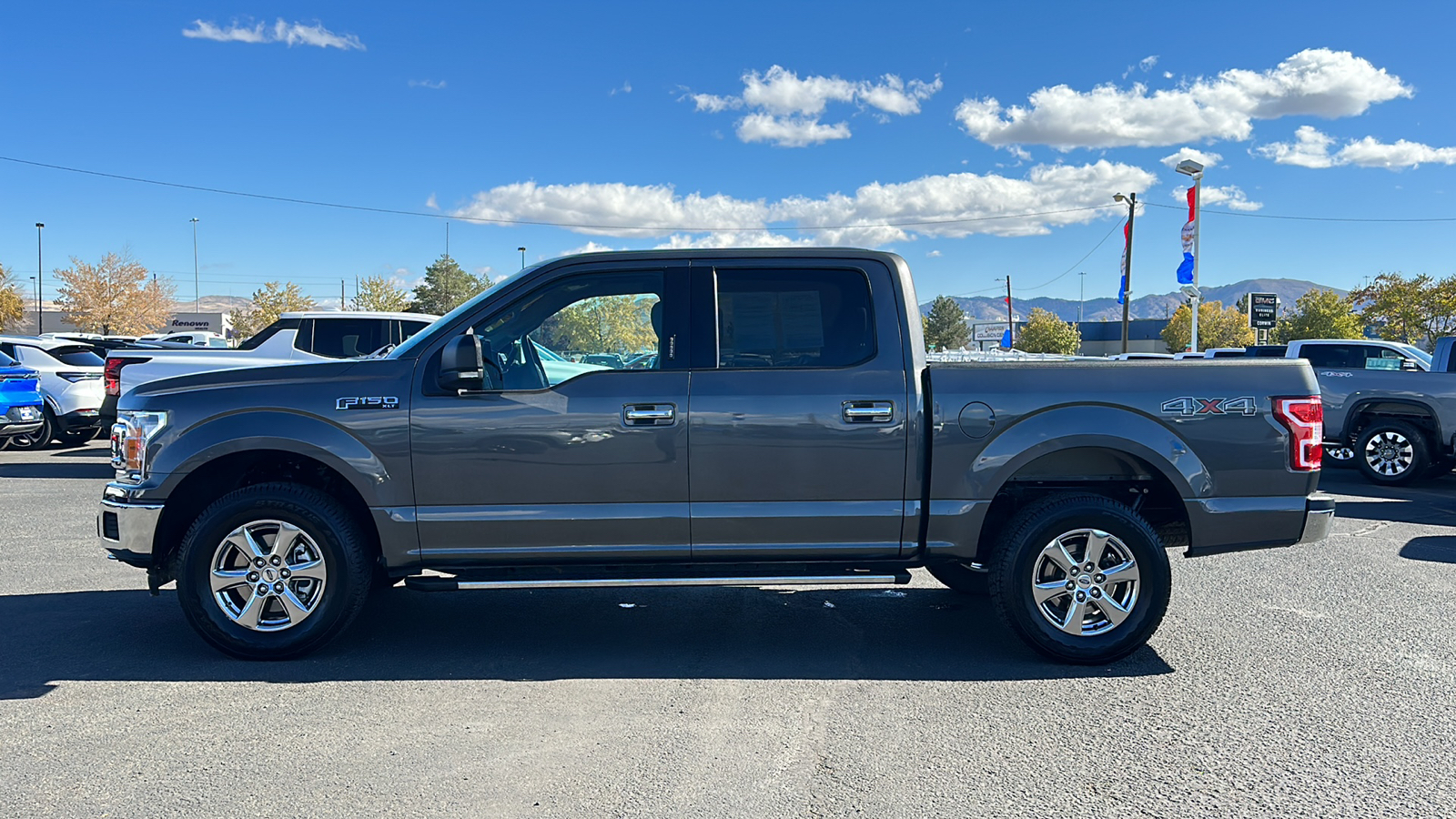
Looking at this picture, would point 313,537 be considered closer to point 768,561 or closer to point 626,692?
point 626,692

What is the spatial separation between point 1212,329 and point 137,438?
112 meters

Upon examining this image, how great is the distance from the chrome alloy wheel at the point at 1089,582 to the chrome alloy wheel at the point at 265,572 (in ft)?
11.5

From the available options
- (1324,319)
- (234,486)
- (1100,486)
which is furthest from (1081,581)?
(1324,319)

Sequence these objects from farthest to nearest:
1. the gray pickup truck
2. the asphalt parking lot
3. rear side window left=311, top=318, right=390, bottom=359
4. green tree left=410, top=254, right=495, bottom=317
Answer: green tree left=410, top=254, right=495, bottom=317, rear side window left=311, top=318, right=390, bottom=359, the gray pickup truck, the asphalt parking lot

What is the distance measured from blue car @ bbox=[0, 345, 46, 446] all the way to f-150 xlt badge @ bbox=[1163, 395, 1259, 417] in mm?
13127

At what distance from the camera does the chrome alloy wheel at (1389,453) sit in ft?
40.9

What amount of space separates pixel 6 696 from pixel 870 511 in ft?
13.0

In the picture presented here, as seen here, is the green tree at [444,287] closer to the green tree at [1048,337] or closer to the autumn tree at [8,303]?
the autumn tree at [8,303]

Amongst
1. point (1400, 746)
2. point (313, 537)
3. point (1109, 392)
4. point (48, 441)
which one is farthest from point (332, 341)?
point (1400, 746)

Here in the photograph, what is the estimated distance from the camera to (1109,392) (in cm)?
502

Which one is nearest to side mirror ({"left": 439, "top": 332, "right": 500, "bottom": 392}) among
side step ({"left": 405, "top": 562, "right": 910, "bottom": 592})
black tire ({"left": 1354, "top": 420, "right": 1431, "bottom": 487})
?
side step ({"left": 405, "top": 562, "right": 910, "bottom": 592})

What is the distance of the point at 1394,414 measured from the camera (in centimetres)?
1256

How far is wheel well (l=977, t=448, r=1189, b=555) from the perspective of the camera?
519 centimetres

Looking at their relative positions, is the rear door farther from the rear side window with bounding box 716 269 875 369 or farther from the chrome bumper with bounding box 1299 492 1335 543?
the chrome bumper with bounding box 1299 492 1335 543
